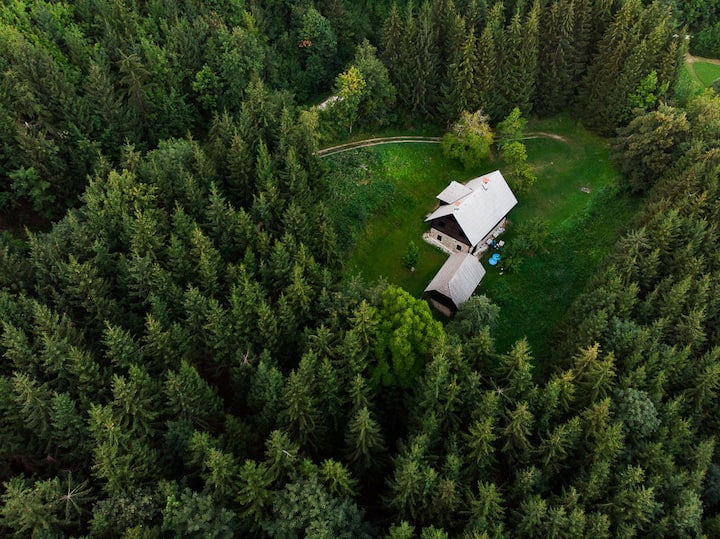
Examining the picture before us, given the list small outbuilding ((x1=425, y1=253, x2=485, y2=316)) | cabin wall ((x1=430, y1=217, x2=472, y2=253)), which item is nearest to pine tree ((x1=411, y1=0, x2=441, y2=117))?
cabin wall ((x1=430, y1=217, x2=472, y2=253))

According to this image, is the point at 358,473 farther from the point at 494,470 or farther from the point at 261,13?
the point at 261,13

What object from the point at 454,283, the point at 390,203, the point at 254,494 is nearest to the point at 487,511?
the point at 254,494

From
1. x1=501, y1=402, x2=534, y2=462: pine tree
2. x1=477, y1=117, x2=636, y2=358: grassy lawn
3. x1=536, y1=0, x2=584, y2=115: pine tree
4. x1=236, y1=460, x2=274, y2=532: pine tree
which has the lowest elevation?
x1=477, y1=117, x2=636, y2=358: grassy lawn

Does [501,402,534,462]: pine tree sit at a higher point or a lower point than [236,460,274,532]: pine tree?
lower

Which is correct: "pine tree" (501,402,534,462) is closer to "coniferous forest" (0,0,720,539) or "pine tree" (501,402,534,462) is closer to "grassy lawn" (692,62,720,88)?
"coniferous forest" (0,0,720,539)

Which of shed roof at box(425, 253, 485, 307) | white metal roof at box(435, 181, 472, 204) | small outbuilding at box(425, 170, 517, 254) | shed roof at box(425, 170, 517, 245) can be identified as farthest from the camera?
white metal roof at box(435, 181, 472, 204)

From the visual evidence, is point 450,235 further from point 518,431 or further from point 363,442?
point 363,442

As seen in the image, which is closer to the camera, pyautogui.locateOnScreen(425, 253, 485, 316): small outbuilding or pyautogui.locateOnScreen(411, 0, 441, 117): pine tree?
pyautogui.locateOnScreen(425, 253, 485, 316): small outbuilding

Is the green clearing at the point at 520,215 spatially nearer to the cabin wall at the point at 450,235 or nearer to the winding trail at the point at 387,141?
the winding trail at the point at 387,141
